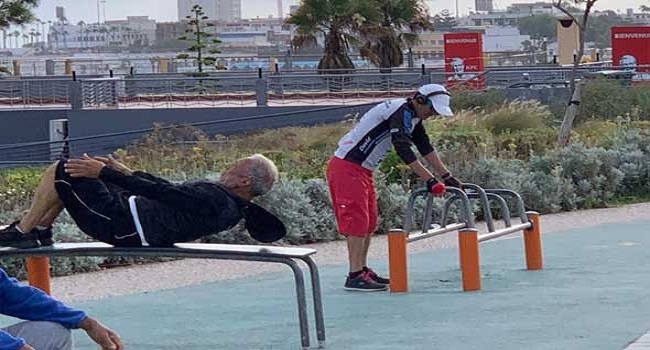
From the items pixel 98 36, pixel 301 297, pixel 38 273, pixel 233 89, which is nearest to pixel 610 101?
pixel 233 89

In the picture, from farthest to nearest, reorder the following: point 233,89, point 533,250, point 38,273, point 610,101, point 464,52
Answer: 1. point 464,52
2. point 233,89
3. point 610,101
4. point 533,250
5. point 38,273

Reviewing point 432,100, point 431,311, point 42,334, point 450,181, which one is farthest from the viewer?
point 450,181

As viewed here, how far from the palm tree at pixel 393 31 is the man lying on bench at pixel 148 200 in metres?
40.6

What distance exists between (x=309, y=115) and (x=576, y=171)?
1248 cm

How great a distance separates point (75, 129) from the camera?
34.6 metres

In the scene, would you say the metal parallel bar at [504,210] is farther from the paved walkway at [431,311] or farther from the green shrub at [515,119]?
the green shrub at [515,119]

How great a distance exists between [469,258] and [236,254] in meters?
2.67

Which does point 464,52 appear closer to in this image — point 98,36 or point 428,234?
point 428,234

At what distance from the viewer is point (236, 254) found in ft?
23.5

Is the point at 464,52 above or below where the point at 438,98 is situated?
below

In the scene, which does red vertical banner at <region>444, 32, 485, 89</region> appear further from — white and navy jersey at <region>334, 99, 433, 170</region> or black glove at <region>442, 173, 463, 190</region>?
white and navy jersey at <region>334, 99, 433, 170</region>

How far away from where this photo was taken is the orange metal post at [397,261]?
952 centimetres

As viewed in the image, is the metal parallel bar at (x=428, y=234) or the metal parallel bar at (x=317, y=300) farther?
the metal parallel bar at (x=428, y=234)

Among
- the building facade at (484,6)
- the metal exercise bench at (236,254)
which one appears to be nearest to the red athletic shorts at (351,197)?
the metal exercise bench at (236,254)
